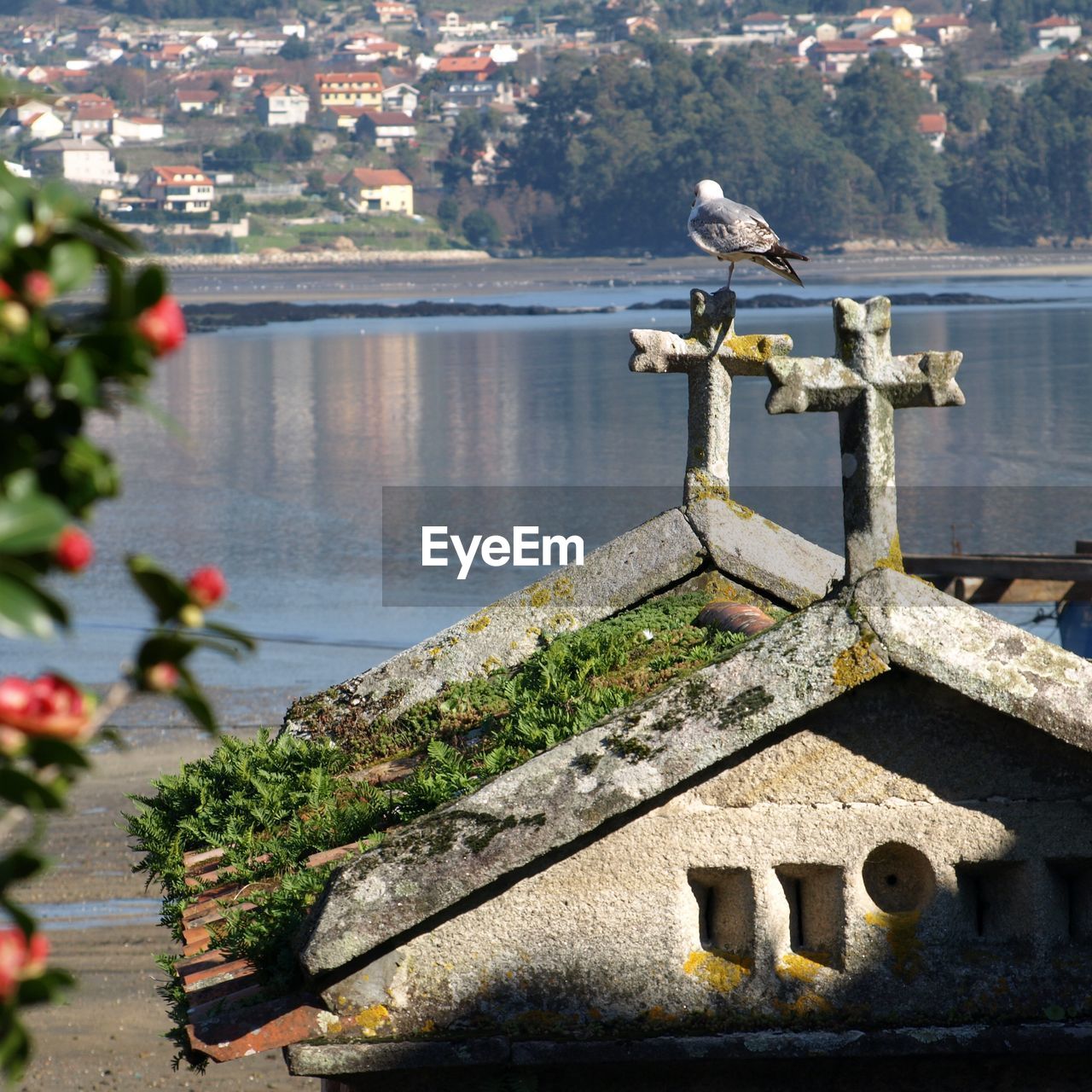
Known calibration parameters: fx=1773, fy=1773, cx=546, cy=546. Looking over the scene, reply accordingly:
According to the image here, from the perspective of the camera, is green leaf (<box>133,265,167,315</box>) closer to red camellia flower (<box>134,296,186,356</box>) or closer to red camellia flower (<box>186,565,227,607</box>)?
red camellia flower (<box>134,296,186,356</box>)

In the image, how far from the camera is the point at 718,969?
481 cm

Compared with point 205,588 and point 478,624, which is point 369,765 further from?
point 205,588

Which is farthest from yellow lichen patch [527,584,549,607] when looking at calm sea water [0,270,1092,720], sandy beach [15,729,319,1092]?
calm sea water [0,270,1092,720]

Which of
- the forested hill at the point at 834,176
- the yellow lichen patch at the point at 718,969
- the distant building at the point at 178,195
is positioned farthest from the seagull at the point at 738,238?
the distant building at the point at 178,195

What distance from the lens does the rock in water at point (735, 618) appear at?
623cm

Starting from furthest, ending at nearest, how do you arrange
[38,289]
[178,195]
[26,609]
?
[178,195], [38,289], [26,609]

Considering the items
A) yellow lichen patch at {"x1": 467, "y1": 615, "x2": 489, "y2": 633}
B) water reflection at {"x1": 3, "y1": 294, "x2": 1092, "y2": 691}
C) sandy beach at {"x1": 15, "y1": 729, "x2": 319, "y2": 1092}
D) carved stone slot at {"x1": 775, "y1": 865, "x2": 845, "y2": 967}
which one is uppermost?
yellow lichen patch at {"x1": 467, "y1": 615, "x2": 489, "y2": 633}

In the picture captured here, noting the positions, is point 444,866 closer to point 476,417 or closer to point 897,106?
point 476,417

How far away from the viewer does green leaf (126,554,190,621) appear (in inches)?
83.4

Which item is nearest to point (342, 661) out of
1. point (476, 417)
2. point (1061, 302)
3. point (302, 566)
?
point (302, 566)

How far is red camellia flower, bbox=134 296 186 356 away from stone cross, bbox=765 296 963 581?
10.0ft

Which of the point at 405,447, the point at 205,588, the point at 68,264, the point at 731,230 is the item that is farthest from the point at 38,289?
the point at 405,447

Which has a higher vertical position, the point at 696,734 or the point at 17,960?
the point at 17,960

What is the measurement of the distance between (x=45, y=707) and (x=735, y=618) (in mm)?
4562
